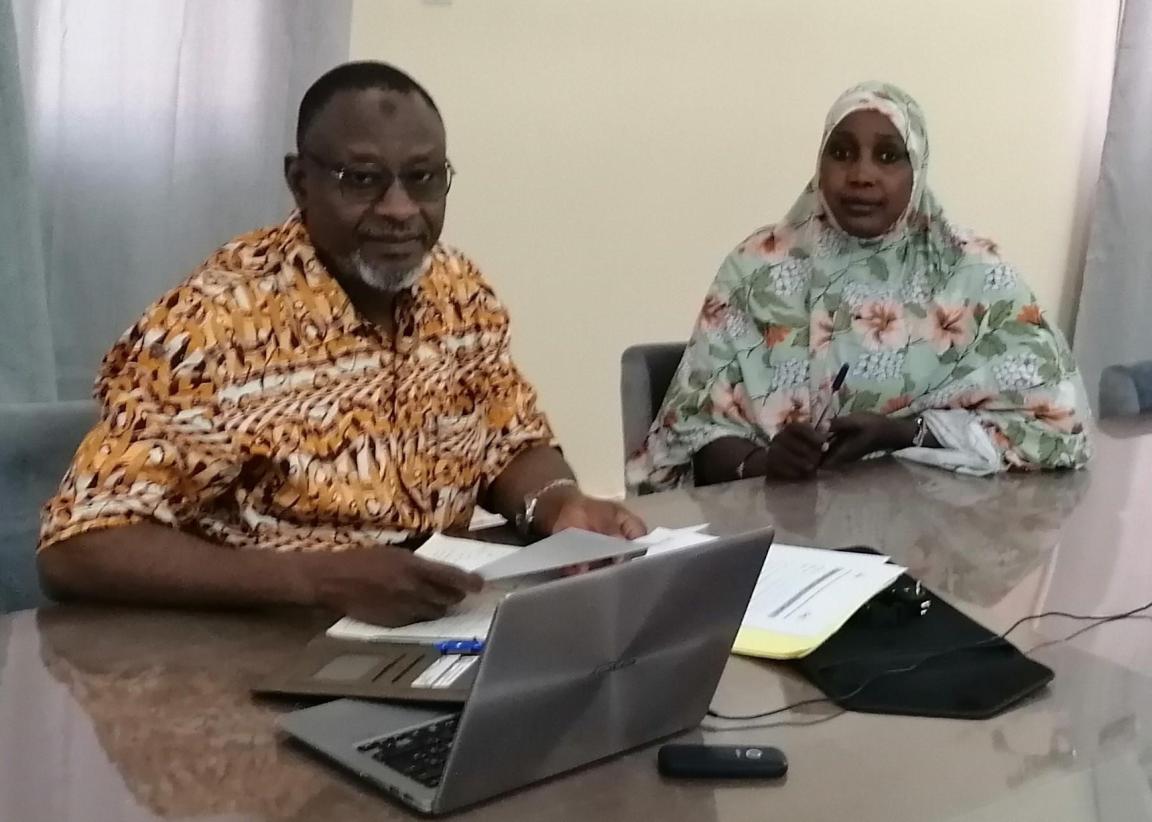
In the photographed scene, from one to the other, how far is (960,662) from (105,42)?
1732 mm

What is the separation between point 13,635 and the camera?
3.60 feet

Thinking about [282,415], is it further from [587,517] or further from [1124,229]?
[1124,229]

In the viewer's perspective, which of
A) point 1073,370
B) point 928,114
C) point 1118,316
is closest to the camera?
point 1073,370

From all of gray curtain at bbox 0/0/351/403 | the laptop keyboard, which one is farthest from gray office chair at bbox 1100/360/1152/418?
the laptop keyboard

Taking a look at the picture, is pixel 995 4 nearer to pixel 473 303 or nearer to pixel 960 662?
pixel 473 303

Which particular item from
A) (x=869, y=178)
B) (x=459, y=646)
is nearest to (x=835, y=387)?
(x=869, y=178)

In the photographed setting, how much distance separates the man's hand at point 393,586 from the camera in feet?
3.54

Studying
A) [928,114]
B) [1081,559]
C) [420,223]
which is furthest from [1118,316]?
[420,223]

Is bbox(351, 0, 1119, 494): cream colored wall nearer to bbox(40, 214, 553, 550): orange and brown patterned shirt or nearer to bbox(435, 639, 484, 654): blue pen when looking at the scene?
bbox(40, 214, 553, 550): orange and brown patterned shirt

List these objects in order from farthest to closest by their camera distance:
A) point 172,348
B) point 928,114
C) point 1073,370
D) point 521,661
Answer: point 928,114 → point 1073,370 → point 172,348 → point 521,661

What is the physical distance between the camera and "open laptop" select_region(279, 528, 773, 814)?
0.78 m

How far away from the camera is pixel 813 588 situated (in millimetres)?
1237

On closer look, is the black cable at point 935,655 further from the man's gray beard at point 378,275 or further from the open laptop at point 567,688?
the man's gray beard at point 378,275

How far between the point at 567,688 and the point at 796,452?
1.00 metres
